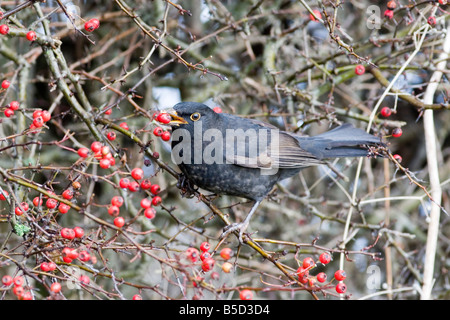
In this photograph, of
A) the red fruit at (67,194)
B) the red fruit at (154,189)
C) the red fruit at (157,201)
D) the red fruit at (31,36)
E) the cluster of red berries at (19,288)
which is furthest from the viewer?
the red fruit at (154,189)

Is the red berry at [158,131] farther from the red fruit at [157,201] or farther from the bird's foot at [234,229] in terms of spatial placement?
the bird's foot at [234,229]

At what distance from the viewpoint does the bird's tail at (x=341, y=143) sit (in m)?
4.09

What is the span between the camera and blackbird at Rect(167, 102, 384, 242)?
3.82m

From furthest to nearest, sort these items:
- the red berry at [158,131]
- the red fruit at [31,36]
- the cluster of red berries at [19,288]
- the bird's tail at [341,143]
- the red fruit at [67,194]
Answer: the bird's tail at [341,143] → the red berry at [158,131] → the red fruit at [31,36] → the red fruit at [67,194] → the cluster of red berries at [19,288]

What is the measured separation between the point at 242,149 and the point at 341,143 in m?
0.83

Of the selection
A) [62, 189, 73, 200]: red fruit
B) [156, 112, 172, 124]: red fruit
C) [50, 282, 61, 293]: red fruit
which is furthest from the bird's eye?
[50, 282, 61, 293]: red fruit

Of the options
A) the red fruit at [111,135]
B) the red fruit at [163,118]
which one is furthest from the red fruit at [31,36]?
the red fruit at [163,118]

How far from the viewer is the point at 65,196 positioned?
2.54 meters

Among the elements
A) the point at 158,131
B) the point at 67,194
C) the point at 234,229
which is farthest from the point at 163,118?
the point at 67,194

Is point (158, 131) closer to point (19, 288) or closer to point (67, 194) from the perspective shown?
point (67, 194)

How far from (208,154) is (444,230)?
327 cm

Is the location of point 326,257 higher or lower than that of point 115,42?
lower
